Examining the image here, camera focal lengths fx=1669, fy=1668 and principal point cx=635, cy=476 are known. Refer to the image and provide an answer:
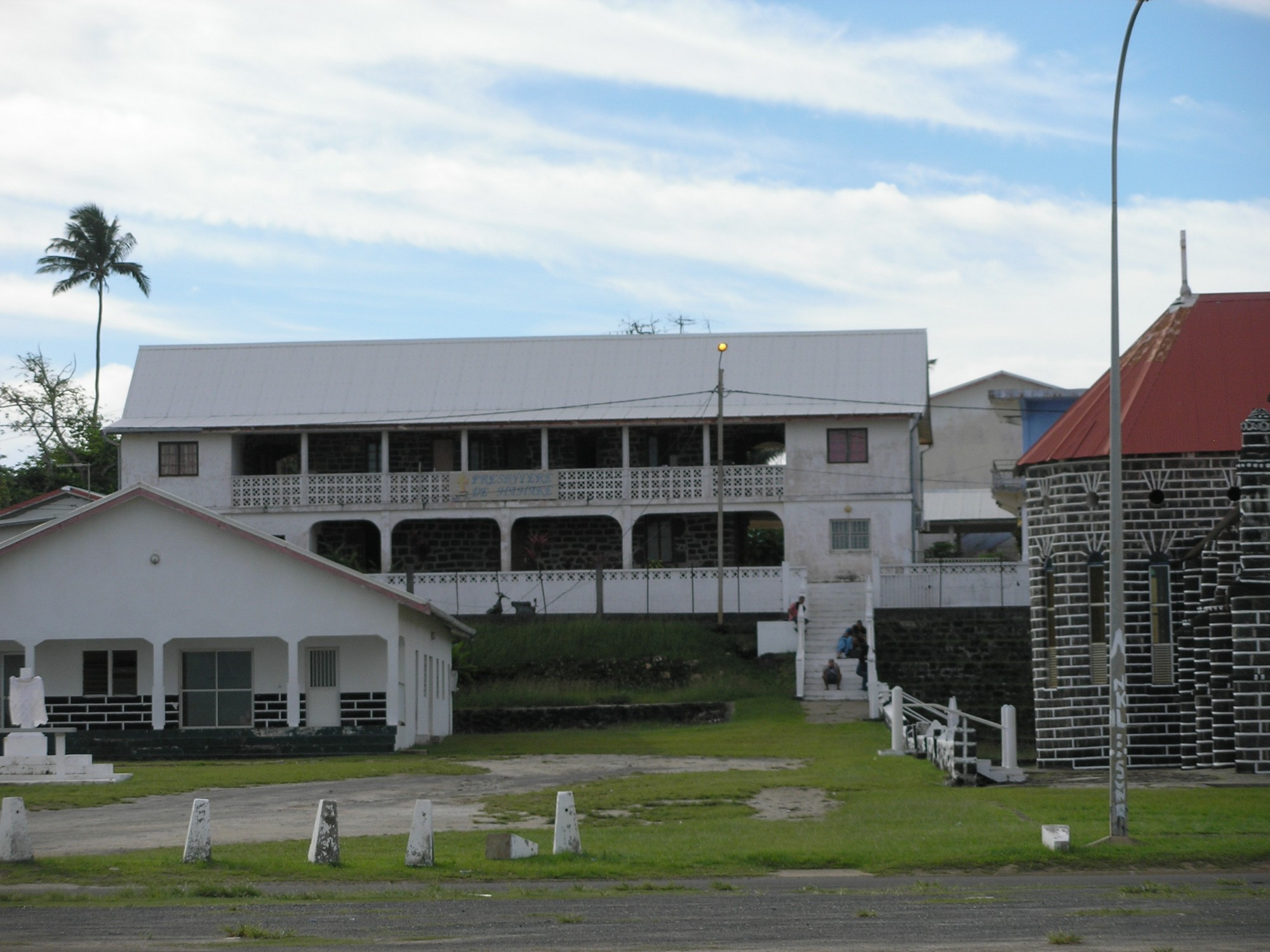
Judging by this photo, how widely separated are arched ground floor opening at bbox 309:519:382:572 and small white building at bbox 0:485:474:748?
14.0 metres

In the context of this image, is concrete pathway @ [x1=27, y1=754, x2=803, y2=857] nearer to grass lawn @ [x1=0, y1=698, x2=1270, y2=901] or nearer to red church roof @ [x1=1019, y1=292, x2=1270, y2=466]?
grass lawn @ [x1=0, y1=698, x2=1270, y2=901]

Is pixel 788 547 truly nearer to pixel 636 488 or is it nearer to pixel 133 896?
pixel 636 488

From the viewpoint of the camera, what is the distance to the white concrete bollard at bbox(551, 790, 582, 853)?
51.1ft

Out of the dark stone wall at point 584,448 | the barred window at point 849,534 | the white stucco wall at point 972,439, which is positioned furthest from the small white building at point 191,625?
the white stucco wall at point 972,439

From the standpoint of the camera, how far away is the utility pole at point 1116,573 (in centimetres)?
1673

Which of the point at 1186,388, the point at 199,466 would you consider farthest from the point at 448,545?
the point at 1186,388

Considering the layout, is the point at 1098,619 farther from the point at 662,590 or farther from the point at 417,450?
the point at 417,450

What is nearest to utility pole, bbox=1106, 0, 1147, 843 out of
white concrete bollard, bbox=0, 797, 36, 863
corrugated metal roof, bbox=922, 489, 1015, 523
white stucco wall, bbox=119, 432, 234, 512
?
white concrete bollard, bbox=0, 797, 36, 863

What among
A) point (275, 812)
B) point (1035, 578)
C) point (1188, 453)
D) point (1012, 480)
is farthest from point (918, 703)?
point (1012, 480)

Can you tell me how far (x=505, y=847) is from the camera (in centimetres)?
1536

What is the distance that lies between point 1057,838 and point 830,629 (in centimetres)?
Answer: 2376

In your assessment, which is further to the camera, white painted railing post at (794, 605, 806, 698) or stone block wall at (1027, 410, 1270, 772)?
white painted railing post at (794, 605, 806, 698)

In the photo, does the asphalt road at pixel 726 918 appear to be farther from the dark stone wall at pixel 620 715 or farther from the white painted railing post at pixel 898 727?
the dark stone wall at pixel 620 715

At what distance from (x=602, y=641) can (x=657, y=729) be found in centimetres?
477
